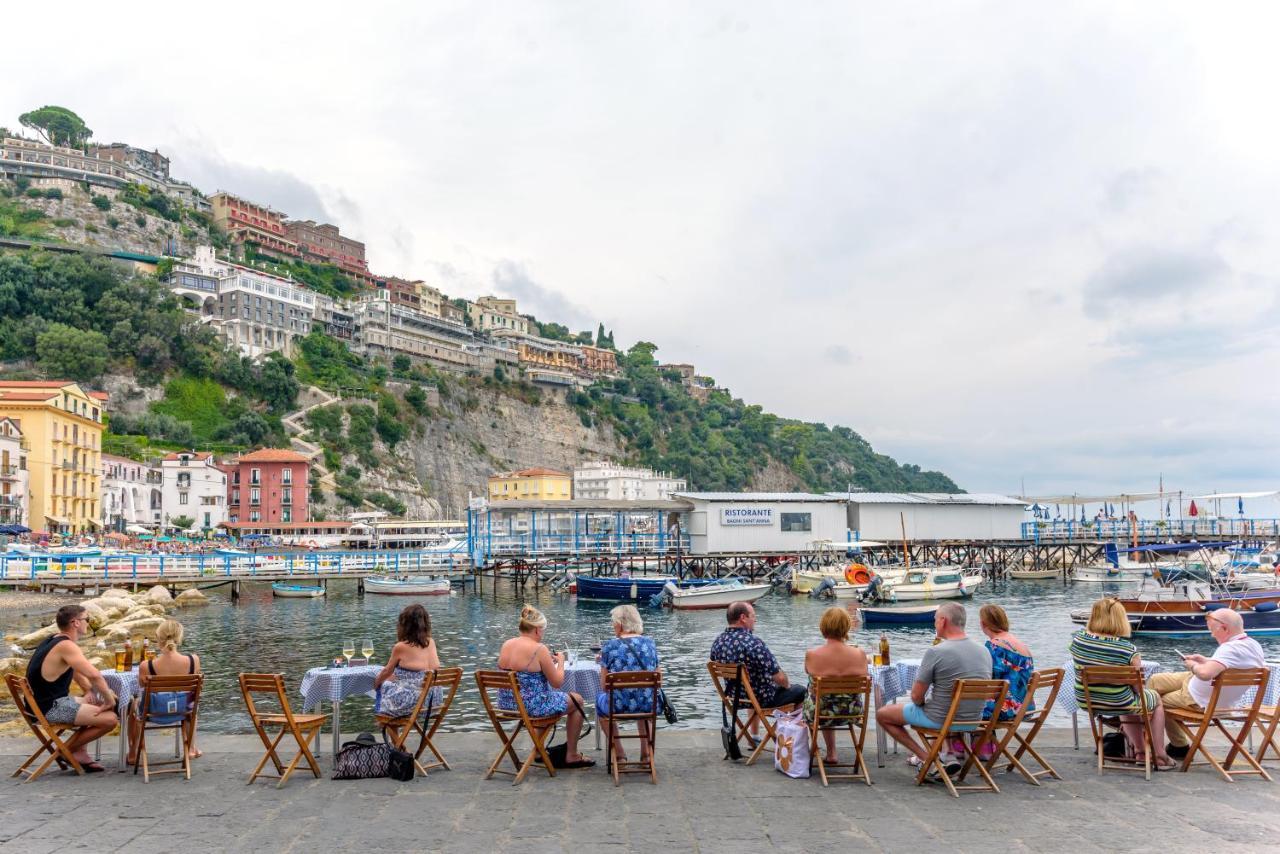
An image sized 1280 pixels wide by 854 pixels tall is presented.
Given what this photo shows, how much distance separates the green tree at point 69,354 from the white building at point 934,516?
8162cm

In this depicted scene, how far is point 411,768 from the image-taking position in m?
8.43

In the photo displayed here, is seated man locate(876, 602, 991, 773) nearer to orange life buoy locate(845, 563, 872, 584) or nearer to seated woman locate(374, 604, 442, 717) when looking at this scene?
seated woman locate(374, 604, 442, 717)

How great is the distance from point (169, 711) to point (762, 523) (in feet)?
157

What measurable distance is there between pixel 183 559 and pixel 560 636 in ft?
92.9

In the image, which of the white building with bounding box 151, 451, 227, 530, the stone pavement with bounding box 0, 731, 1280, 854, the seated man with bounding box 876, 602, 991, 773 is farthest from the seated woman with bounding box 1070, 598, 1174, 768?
the white building with bounding box 151, 451, 227, 530

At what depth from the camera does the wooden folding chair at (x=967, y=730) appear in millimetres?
7848

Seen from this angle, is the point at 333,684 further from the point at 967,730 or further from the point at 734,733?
the point at 967,730

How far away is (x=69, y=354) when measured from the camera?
9619 cm

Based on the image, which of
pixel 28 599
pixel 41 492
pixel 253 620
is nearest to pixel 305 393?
pixel 41 492

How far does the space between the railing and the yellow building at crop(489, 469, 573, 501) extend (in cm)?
6332

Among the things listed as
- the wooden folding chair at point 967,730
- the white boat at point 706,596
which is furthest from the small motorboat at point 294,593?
the wooden folding chair at point 967,730

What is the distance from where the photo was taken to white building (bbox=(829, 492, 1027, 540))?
57312 mm

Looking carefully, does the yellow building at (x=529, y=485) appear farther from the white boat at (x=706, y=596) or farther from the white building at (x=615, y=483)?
the white boat at (x=706, y=596)

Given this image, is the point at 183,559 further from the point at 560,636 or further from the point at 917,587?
the point at 917,587
